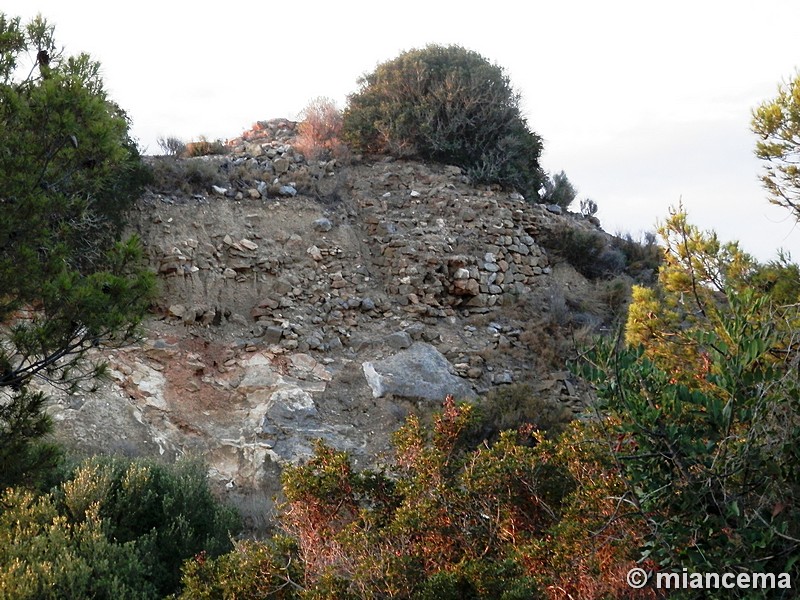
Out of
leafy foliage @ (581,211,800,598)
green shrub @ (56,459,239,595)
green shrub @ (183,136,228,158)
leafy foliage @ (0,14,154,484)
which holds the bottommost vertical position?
green shrub @ (56,459,239,595)

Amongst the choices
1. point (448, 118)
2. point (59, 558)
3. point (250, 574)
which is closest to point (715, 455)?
point (250, 574)

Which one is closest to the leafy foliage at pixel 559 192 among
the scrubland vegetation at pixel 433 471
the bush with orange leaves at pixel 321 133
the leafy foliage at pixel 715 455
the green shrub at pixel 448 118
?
the green shrub at pixel 448 118

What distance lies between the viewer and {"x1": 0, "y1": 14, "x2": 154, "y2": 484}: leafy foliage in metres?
5.81

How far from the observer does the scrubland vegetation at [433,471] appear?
370 centimetres

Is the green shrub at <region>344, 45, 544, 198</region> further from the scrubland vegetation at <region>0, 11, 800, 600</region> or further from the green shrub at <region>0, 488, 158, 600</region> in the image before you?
the green shrub at <region>0, 488, 158, 600</region>

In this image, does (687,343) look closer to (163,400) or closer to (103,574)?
(103,574)

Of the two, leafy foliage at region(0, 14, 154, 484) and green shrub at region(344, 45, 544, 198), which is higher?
green shrub at region(344, 45, 544, 198)

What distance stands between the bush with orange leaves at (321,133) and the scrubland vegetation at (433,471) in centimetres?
972

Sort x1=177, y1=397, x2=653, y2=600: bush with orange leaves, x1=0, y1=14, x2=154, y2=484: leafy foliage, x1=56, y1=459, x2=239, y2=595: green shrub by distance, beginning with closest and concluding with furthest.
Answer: x1=177, y1=397, x2=653, y2=600: bush with orange leaves
x1=0, y1=14, x2=154, y2=484: leafy foliage
x1=56, y1=459, x2=239, y2=595: green shrub

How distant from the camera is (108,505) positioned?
287 inches

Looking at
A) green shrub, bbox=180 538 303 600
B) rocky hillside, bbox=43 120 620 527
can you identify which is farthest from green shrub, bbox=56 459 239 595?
green shrub, bbox=180 538 303 600

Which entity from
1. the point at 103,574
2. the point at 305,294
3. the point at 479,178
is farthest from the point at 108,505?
the point at 479,178

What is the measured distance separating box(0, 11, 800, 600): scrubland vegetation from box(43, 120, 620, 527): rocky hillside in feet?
8.09

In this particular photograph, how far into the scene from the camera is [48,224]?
6.18 metres
